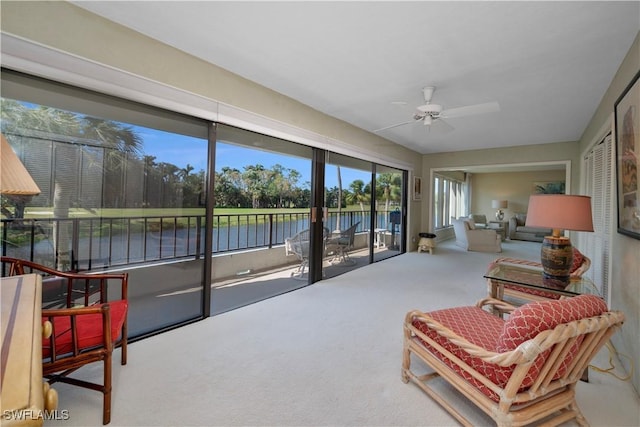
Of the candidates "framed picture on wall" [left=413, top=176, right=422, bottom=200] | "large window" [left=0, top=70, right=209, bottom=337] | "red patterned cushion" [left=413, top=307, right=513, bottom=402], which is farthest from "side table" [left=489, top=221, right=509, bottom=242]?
"large window" [left=0, top=70, right=209, bottom=337]

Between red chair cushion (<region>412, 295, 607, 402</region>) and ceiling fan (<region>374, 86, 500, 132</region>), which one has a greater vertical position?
ceiling fan (<region>374, 86, 500, 132</region>)

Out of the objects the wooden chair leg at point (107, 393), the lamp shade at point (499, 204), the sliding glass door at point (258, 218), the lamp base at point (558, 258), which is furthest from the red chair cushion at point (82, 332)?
the lamp shade at point (499, 204)

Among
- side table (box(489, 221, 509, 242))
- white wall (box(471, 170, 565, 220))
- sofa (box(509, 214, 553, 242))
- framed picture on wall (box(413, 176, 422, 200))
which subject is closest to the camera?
framed picture on wall (box(413, 176, 422, 200))

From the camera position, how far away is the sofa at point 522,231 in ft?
28.2

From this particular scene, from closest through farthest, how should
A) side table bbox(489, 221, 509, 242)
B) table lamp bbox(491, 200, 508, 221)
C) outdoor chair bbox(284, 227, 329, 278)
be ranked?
outdoor chair bbox(284, 227, 329, 278) → side table bbox(489, 221, 509, 242) → table lamp bbox(491, 200, 508, 221)

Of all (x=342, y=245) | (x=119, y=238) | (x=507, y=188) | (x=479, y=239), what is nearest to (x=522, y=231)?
(x=507, y=188)

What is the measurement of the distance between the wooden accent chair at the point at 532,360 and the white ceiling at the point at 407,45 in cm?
182

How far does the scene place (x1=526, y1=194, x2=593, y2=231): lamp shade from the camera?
2.06m

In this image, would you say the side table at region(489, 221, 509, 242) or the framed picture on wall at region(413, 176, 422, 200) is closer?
the framed picture on wall at region(413, 176, 422, 200)

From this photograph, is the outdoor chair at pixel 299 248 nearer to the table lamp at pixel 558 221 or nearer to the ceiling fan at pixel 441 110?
the ceiling fan at pixel 441 110

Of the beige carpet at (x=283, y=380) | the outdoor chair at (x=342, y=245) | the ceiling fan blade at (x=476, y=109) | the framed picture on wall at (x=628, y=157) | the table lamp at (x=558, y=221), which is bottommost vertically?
the beige carpet at (x=283, y=380)

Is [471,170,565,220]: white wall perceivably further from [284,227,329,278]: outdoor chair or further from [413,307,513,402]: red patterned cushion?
[413,307,513,402]: red patterned cushion

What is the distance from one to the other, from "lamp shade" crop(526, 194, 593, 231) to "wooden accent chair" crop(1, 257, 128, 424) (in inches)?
115

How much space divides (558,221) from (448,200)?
292 inches
